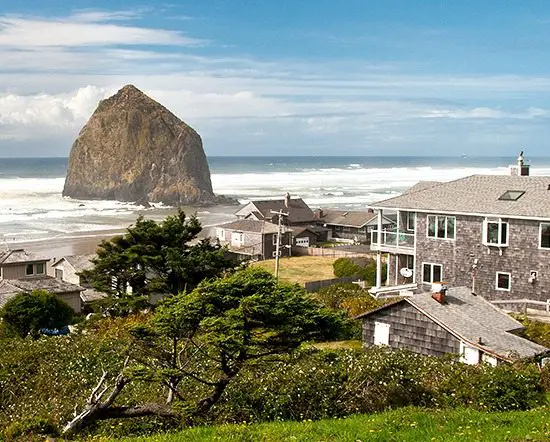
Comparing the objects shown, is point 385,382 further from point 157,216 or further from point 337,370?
point 157,216

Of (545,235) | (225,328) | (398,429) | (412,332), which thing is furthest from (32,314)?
(398,429)

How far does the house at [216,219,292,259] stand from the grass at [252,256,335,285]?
7.68ft

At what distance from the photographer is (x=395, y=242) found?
3272 cm

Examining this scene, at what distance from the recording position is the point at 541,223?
89.9ft

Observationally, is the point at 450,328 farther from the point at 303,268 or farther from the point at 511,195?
the point at 303,268

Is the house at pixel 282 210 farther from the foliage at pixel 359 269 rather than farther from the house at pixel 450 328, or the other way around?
the house at pixel 450 328

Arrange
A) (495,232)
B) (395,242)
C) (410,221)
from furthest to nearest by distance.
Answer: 1. (395,242)
2. (410,221)
3. (495,232)

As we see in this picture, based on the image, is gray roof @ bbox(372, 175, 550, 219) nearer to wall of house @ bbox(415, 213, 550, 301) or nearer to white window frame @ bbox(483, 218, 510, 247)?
white window frame @ bbox(483, 218, 510, 247)

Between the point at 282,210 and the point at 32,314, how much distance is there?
38589 mm

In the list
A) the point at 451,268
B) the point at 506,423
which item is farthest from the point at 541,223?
the point at 506,423

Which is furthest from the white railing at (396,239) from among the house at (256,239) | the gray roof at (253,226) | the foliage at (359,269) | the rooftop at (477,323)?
the gray roof at (253,226)

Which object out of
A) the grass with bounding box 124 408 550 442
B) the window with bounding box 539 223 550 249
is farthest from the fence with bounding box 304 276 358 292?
the grass with bounding box 124 408 550 442

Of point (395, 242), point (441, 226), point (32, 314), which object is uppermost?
point (441, 226)

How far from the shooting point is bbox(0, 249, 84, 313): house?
34844 mm
